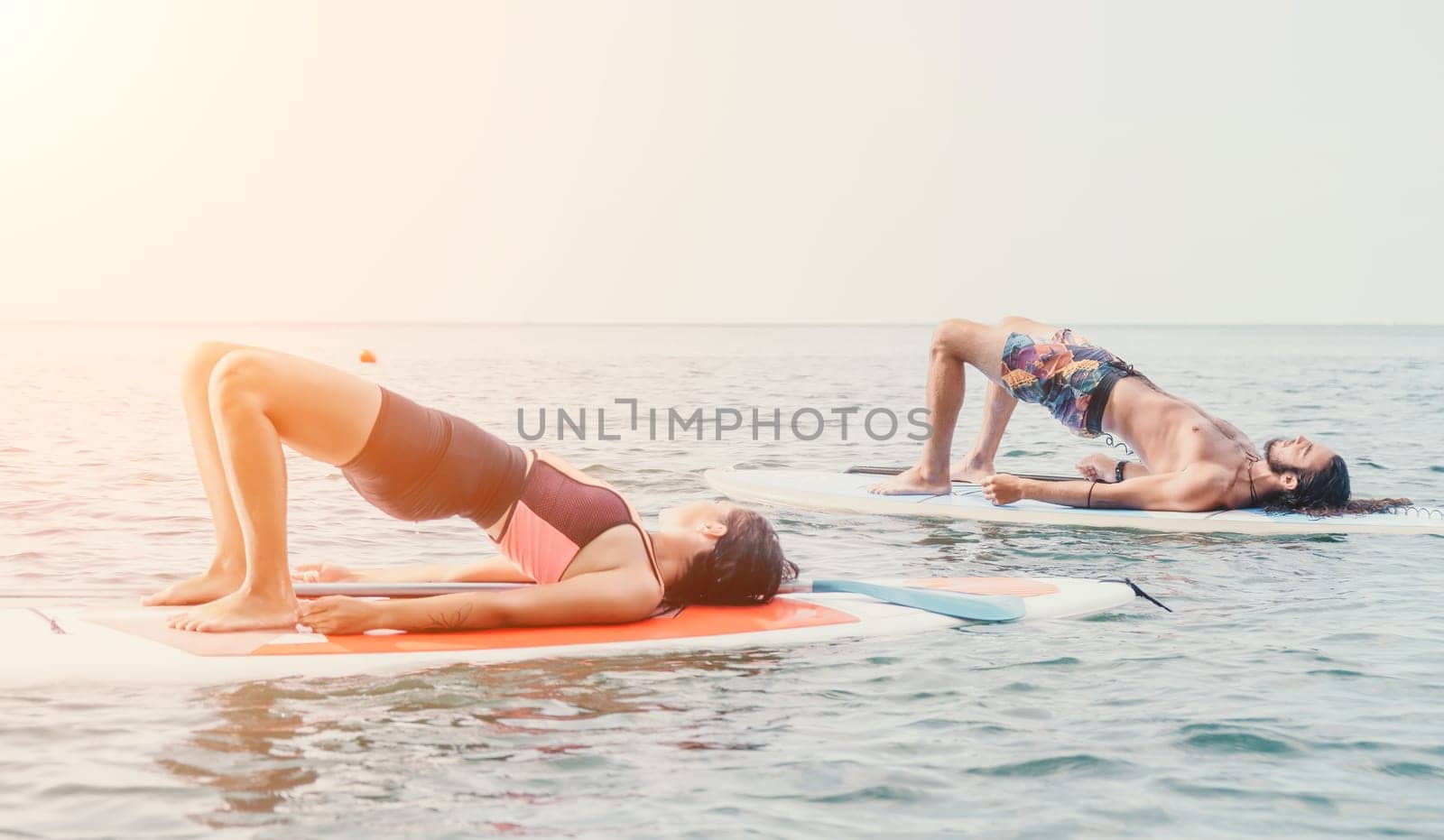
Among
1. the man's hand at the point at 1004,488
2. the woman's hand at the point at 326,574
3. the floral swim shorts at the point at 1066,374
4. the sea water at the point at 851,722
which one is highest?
the floral swim shorts at the point at 1066,374

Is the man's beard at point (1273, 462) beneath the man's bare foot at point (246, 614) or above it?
above

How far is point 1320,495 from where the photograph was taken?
789cm

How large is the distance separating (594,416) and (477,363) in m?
18.3

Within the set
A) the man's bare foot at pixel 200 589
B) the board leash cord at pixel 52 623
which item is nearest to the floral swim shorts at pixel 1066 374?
the man's bare foot at pixel 200 589

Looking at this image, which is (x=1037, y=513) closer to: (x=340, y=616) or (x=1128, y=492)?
(x=1128, y=492)

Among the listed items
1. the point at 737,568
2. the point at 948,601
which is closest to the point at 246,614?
the point at 737,568

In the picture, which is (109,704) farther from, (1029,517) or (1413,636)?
(1029,517)

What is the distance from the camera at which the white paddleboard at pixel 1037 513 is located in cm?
778

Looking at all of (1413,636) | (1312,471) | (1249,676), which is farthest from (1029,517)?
(1249,676)

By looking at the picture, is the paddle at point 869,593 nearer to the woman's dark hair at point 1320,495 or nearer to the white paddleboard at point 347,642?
the white paddleboard at point 347,642

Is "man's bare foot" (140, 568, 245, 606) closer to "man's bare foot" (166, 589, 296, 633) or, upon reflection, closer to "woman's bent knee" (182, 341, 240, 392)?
"man's bare foot" (166, 589, 296, 633)

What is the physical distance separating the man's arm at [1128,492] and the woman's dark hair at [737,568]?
10.6ft

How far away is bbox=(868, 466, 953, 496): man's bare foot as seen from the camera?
871 centimetres

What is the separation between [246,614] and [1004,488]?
15.6ft
